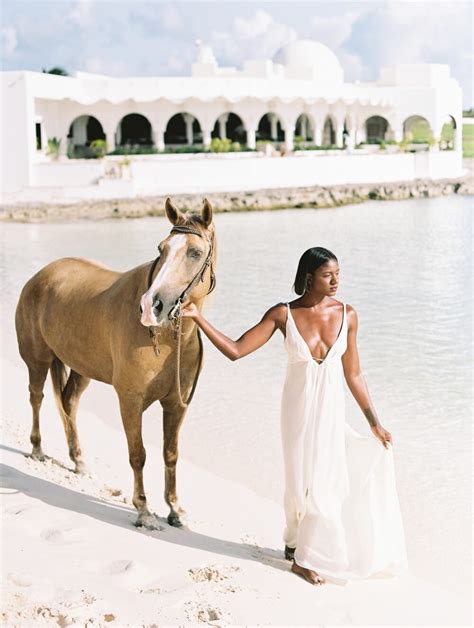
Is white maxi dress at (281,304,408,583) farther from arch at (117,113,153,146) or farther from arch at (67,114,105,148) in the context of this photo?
arch at (117,113,153,146)

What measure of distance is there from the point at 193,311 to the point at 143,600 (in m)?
1.09

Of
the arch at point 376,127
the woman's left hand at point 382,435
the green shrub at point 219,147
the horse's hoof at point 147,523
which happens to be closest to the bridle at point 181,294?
the horse's hoof at point 147,523

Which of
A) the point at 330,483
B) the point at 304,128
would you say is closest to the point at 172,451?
the point at 330,483

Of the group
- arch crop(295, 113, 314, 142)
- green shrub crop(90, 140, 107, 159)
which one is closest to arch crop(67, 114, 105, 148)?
green shrub crop(90, 140, 107, 159)

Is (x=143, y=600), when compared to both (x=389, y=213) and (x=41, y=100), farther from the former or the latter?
(x=41, y=100)

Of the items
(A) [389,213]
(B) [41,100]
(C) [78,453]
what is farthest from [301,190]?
(C) [78,453]

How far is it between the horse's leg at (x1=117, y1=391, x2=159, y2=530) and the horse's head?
574 millimetres

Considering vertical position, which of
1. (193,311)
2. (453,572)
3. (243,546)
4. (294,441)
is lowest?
(453,572)

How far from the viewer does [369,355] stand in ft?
31.2

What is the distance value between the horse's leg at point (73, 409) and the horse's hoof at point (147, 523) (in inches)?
38.0

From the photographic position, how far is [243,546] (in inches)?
162

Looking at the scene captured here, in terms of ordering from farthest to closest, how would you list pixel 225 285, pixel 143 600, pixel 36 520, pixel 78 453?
pixel 225 285 → pixel 78 453 → pixel 36 520 → pixel 143 600

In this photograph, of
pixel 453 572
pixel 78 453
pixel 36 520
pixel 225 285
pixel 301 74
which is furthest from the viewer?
pixel 301 74

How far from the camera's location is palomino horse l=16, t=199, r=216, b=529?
362 cm
